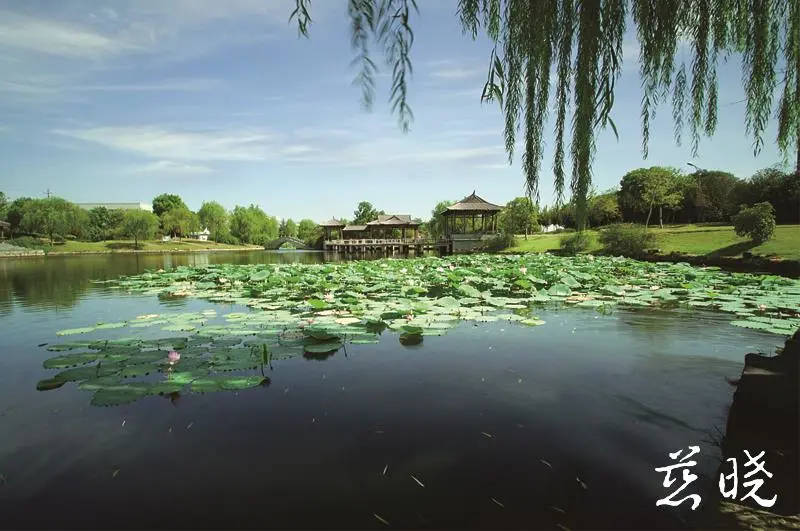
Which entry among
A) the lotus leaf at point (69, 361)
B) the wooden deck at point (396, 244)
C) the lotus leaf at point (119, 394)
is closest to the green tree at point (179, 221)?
the wooden deck at point (396, 244)

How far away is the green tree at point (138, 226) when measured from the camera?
178 ft

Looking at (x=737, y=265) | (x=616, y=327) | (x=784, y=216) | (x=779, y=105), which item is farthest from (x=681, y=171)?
(x=779, y=105)

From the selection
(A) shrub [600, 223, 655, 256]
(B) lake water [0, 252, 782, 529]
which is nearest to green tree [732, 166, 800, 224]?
(A) shrub [600, 223, 655, 256]

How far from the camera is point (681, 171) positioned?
4122 cm

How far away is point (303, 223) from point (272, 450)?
3840 inches

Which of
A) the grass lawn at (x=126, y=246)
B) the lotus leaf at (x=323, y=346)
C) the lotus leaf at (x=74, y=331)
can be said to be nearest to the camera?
the lotus leaf at (x=323, y=346)

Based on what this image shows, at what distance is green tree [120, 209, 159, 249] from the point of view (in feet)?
178

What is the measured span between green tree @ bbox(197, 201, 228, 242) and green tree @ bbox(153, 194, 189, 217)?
824 centimetres

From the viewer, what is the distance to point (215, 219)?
69.8 metres

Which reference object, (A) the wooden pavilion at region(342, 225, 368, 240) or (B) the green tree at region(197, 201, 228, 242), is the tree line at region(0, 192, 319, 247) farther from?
(A) the wooden pavilion at region(342, 225, 368, 240)

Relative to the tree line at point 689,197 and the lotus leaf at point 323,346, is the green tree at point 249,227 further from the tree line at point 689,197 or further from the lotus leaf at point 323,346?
the lotus leaf at point 323,346

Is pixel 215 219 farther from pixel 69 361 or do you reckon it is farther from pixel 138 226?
pixel 69 361

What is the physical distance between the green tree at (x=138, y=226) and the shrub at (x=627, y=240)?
178 feet

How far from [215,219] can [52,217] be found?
22476 mm
